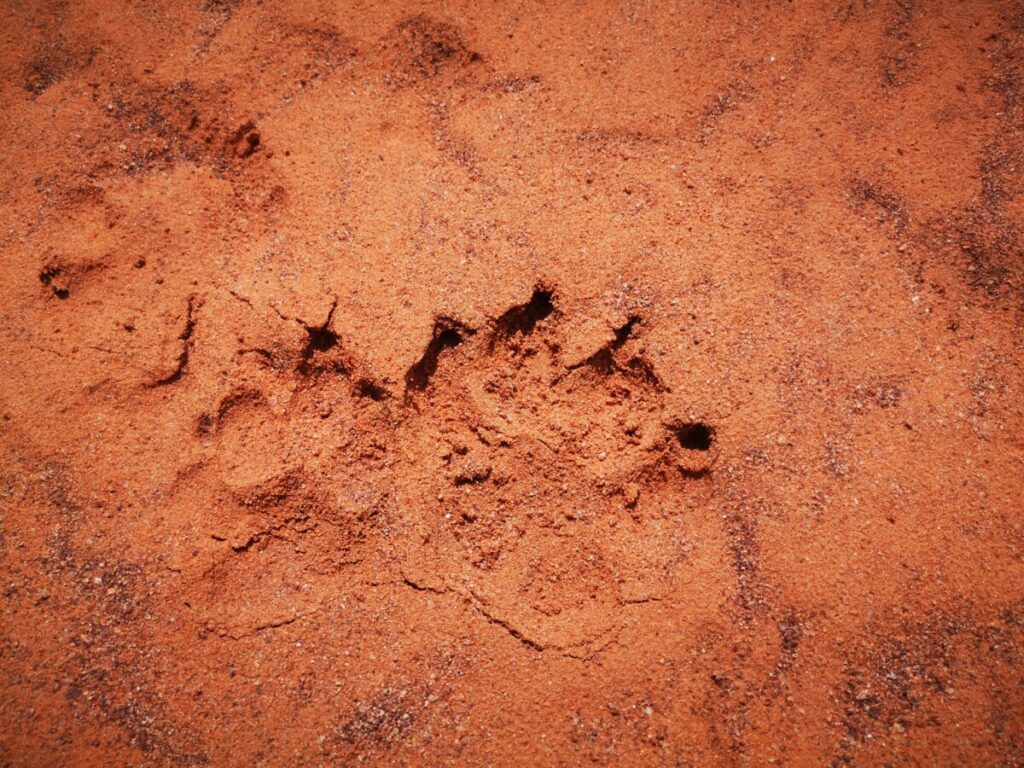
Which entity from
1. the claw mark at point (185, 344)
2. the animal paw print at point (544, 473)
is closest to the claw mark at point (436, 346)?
the animal paw print at point (544, 473)

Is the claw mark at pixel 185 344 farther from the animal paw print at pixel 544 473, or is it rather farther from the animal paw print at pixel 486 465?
the animal paw print at pixel 544 473

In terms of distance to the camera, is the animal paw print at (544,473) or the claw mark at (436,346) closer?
the animal paw print at (544,473)

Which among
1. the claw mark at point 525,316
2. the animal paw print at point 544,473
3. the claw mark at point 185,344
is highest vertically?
the claw mark at point 525,316

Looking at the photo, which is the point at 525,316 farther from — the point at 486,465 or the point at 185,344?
the point at 185,344

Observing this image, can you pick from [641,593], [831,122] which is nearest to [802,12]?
[831,122]

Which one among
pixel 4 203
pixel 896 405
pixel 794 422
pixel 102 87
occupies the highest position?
pixel 896 405

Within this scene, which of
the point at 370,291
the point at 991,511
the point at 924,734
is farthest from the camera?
the point at 370,291

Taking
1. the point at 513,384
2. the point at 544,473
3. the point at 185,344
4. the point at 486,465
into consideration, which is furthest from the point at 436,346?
the point at 185,344

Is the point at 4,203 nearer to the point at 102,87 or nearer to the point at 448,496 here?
the point at 102,87

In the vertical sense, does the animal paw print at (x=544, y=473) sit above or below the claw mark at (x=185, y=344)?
above
